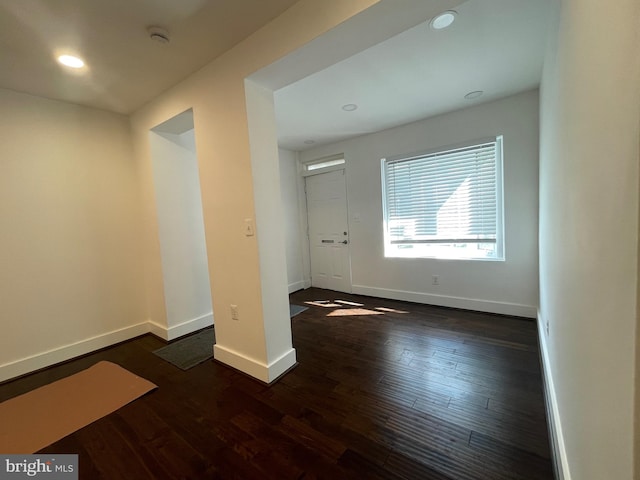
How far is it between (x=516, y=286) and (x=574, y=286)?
234 cm

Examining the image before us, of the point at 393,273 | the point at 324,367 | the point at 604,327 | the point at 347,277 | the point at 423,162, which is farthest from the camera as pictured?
the point at 347,277

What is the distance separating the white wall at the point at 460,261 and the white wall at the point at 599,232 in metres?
1.91

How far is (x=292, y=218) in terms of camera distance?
15.6ft

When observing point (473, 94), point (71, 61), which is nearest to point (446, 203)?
point (473, 94)

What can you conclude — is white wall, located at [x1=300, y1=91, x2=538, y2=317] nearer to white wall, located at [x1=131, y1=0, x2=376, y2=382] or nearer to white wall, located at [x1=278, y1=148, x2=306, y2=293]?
white wall, located at [x1=278, y1=148, x2=306, y2=293]

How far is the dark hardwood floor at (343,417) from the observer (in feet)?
4.49

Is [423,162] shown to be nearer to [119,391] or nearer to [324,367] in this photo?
[324,367]

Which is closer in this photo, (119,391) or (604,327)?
(604,327)

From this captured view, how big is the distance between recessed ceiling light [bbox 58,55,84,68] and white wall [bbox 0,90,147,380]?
2.76ft

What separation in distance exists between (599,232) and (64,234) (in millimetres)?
3840

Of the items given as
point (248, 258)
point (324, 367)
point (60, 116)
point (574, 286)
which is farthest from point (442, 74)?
point (60, 116)

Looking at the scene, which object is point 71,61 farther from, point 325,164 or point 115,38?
point 325,164

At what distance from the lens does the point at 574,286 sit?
106 cm

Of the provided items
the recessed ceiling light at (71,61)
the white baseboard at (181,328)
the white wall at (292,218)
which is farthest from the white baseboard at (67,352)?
the recessed ceiling light at (71,61)
